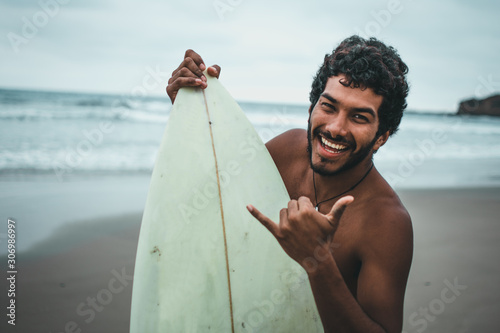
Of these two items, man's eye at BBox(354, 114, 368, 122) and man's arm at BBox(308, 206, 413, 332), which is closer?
man's arm at BBox(308, 206, 413, 332)

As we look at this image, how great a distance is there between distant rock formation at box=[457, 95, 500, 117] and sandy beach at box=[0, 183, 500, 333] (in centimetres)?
3259

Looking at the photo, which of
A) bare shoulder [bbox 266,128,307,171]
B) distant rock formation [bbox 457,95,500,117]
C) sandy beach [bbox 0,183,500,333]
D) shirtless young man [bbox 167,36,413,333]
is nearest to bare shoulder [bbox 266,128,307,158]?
bare shoulder [bbox 266,128,307,171]

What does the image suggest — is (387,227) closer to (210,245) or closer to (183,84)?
(210,245)

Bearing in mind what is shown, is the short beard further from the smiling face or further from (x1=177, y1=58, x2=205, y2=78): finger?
(x1=177, y1=58, x2=205, y2=78): finger

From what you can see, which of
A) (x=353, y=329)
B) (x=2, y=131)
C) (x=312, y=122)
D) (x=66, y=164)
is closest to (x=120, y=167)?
(x=66, y=164)

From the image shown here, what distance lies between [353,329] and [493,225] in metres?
4.34

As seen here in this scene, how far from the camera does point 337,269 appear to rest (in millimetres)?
1315

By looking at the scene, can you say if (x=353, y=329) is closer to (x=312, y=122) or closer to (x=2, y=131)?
(x=312, y=122)

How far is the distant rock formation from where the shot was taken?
1284 inches

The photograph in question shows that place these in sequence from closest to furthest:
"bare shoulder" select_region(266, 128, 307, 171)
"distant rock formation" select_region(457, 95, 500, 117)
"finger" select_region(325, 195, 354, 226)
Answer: "finger" select_region(325, 195, 354, 226) < "bare shoulder" select_region(266, 128, 307, 171) < "distant rock formation" select_region(457, 95, 500, 117)

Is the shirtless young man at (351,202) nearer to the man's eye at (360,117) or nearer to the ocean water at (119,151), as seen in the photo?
the man's eye at (360,117)

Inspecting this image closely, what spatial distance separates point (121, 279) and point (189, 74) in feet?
6.40

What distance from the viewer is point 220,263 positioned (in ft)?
6.33

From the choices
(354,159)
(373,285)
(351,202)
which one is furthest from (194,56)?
(373,285)
